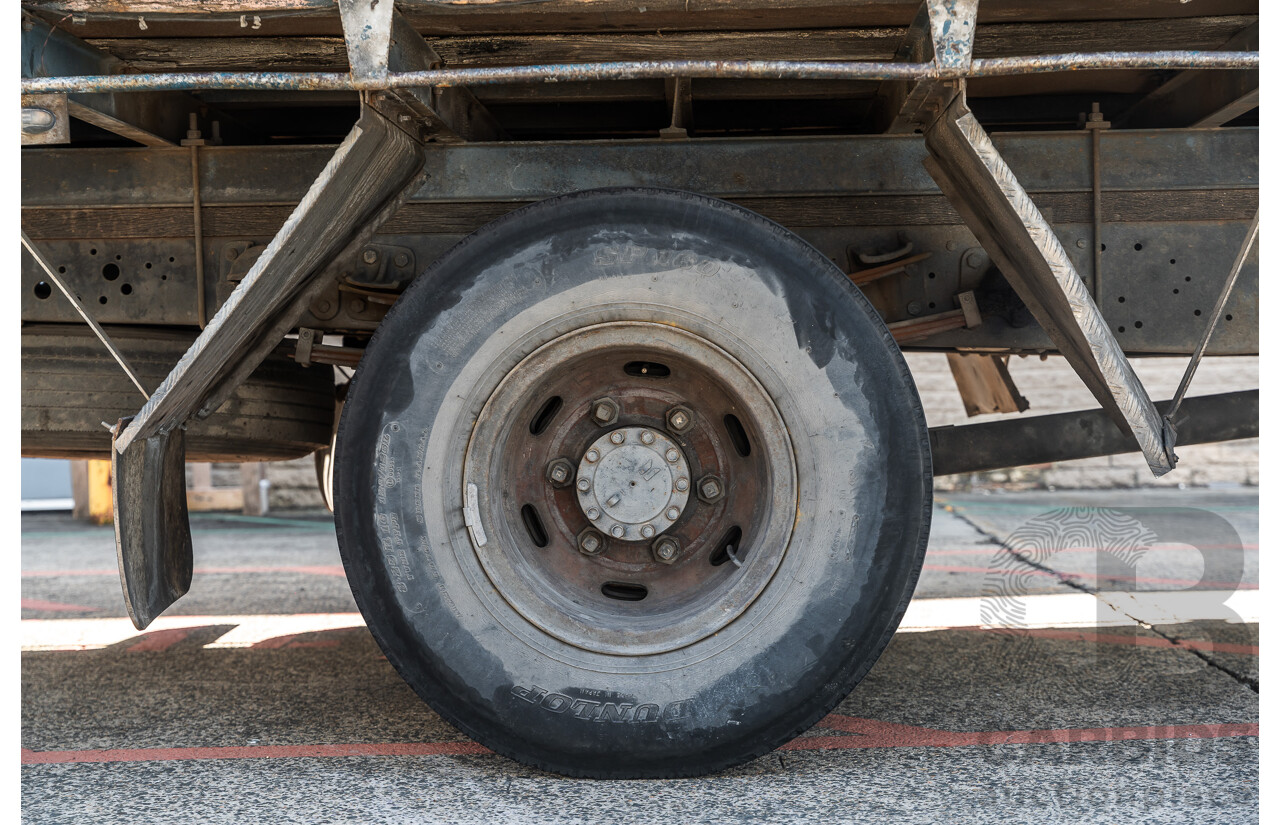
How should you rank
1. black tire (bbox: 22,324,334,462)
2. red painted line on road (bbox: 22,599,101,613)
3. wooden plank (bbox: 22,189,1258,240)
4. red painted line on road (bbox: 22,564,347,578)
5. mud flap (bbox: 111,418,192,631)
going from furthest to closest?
1. red painted line on road (bbox: 22,564,347,578)
2. red painted line on road (bbox: 22,599,101,613)
3. black tire (bbox: 22,324,334,462)
4. wooden plank (bbox: 22,189,1258,240)
5. mud flap (bbox: 111,418,192,631)

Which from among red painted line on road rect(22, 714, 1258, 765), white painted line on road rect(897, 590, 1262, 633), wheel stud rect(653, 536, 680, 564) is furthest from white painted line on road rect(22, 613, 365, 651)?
white painted line on road rect(897, 590, 1262, 633)

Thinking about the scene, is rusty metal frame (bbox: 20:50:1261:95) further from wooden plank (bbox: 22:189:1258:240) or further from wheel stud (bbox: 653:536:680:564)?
wheel stud (bbox: 653:536:680:564)

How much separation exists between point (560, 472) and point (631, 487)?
20 cm

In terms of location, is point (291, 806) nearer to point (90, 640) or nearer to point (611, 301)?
point (611, 301)

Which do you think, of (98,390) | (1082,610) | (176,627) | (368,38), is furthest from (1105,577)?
(98,390)

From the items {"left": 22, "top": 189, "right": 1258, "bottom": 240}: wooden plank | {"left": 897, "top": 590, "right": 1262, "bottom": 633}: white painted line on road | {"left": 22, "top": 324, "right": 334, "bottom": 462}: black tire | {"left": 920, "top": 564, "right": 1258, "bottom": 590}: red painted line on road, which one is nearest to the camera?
{"left": 22, "top": 189, "right": 1258, "bottom": 240}: wooden plank

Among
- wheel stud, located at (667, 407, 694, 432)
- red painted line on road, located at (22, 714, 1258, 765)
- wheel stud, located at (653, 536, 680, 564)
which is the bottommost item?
red painted line on road, located at (22, 714, 1258, 765)

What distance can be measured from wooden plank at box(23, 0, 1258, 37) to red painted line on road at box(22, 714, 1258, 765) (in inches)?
68.8

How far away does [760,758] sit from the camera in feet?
7.63

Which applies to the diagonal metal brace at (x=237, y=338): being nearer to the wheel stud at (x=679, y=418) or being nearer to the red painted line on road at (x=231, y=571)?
the wheel stud at (x=679, y=418)

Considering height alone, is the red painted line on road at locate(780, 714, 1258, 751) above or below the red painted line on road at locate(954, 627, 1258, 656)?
above

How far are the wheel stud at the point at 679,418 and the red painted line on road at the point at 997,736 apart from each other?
83 centimetres

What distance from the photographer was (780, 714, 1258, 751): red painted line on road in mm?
2449

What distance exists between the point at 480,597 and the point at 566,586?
0.25 meters
